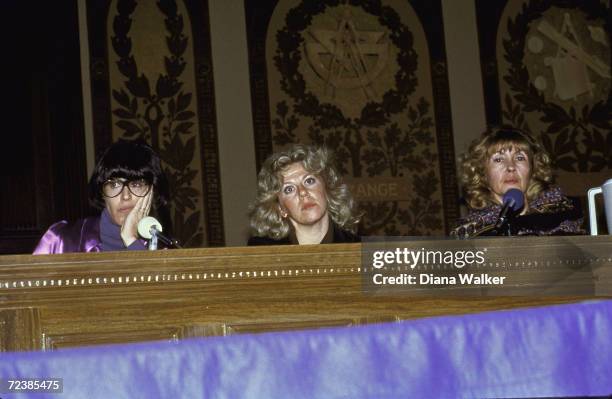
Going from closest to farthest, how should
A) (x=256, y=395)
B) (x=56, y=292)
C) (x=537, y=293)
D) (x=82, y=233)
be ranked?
(x=256, y=395)
(x=56, y=292)
(x=537, y=293)
(x=82, y=233)

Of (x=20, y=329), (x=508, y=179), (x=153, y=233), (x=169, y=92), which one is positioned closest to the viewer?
(x=20, y=329)

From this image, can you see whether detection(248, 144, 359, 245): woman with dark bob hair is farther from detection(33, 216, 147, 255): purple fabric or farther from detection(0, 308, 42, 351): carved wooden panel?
detection(0, 308, 42, 351): carved wooden panel

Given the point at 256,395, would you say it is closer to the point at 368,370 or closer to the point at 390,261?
the point at 368,370

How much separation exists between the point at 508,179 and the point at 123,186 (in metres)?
1.44

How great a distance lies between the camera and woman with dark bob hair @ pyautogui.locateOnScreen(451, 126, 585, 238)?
128 inches

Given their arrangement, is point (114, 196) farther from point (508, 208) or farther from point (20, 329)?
point (20, 329)

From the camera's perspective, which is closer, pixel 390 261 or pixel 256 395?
pixel 256 395

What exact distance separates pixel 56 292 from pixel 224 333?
31cm

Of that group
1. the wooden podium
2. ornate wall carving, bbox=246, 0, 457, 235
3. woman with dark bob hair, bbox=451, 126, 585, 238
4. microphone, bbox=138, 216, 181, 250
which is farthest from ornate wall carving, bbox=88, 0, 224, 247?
the wooden podium

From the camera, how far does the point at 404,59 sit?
5.58 metres

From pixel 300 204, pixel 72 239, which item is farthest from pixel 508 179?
pixel 72 239

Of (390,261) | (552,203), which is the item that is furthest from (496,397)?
(552,203)

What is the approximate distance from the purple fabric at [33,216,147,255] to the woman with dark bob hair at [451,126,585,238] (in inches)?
51.0

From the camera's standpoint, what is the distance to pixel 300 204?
3488mm
